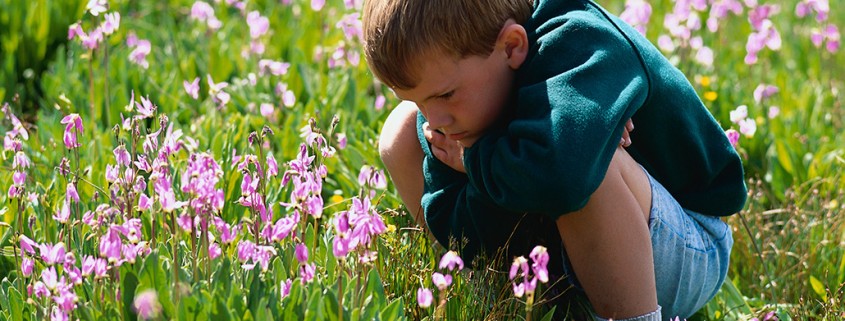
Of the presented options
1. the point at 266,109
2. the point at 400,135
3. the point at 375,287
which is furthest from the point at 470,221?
the point at 266,109

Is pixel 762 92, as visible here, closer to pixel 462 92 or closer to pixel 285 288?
pixel 462 92

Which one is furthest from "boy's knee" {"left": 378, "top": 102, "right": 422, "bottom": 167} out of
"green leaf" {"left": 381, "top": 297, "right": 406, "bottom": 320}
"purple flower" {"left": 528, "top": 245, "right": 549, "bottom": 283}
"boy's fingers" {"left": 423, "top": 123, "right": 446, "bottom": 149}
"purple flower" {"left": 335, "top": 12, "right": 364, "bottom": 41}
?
"purple flower" {"left": 335, "top": 12, "right": 364, "bottom": 41}

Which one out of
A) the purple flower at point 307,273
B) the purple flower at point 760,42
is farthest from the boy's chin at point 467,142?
the purple flower at point 760,42

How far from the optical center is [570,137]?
2125mm

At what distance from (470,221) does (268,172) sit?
699 mm

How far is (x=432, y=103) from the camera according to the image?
7.57 ft

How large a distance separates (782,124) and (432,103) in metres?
2.14

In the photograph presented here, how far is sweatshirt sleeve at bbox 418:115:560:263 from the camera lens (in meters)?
2.52

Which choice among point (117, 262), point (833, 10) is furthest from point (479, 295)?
point (833, 10)

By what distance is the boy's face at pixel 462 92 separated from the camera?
2250mm

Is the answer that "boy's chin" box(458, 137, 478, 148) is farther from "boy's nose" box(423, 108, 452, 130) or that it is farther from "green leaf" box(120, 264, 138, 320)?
"green leaf" box(120, 264, 138, 320)

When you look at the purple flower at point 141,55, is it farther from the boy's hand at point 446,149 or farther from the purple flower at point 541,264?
the purple flower at point 541,264

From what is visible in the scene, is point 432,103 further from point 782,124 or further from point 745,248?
point 782,124

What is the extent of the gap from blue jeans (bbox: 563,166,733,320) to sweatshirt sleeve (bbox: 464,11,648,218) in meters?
0.29
